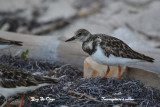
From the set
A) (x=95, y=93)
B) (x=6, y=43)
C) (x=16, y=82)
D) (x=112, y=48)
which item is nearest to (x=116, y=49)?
(x=112, y=48)

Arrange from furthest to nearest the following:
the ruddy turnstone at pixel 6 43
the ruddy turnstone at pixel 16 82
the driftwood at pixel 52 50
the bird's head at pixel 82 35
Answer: the driftwood at pixel 52 50
the ruddy turnstone at pixel 6 43
the bird's head at pixel 82 35
the ruddy turnstone at pixel 16 82

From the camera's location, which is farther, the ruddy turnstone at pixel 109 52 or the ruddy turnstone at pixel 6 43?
the ruddy turnstone at pixel 6 43

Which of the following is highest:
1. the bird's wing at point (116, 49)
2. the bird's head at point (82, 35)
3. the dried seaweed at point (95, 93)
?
the bird's head at point (82, 35)

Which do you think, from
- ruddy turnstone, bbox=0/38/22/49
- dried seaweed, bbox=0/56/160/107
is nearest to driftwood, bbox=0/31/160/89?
ruddy turnstone, bbox=0/38/22/49

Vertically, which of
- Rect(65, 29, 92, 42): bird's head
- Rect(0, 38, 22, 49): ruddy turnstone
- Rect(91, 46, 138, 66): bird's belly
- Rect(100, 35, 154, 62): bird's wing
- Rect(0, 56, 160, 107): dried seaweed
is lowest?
Rect(0, 56, 160, 107): dried seaweed

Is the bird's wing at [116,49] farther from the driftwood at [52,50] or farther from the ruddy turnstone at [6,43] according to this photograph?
the ruddy turnstone at [6,43]

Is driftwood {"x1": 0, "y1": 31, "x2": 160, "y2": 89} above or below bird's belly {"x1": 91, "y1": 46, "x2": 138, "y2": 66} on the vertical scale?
above

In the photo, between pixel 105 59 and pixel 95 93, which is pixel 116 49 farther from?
pixel 95 93

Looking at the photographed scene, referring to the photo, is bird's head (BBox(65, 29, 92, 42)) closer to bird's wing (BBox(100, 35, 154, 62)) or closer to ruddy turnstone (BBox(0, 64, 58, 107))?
bird's wing (BBox(100, 35, 154, 62))

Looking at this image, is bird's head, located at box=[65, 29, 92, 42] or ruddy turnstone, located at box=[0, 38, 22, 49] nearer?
bird's head, located at box=[65, 29, 92, 42]

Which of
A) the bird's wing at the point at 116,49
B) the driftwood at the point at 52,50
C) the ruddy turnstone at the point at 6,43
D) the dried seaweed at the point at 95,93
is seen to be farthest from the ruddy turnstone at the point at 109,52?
the ruddy turnstone at the point at 6,43

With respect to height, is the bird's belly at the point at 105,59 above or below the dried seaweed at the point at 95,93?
above

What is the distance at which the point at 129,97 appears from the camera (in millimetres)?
4020

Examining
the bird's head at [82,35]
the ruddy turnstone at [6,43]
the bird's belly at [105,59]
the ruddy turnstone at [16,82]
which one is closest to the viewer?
the ruddy turnstone at [16,82]
